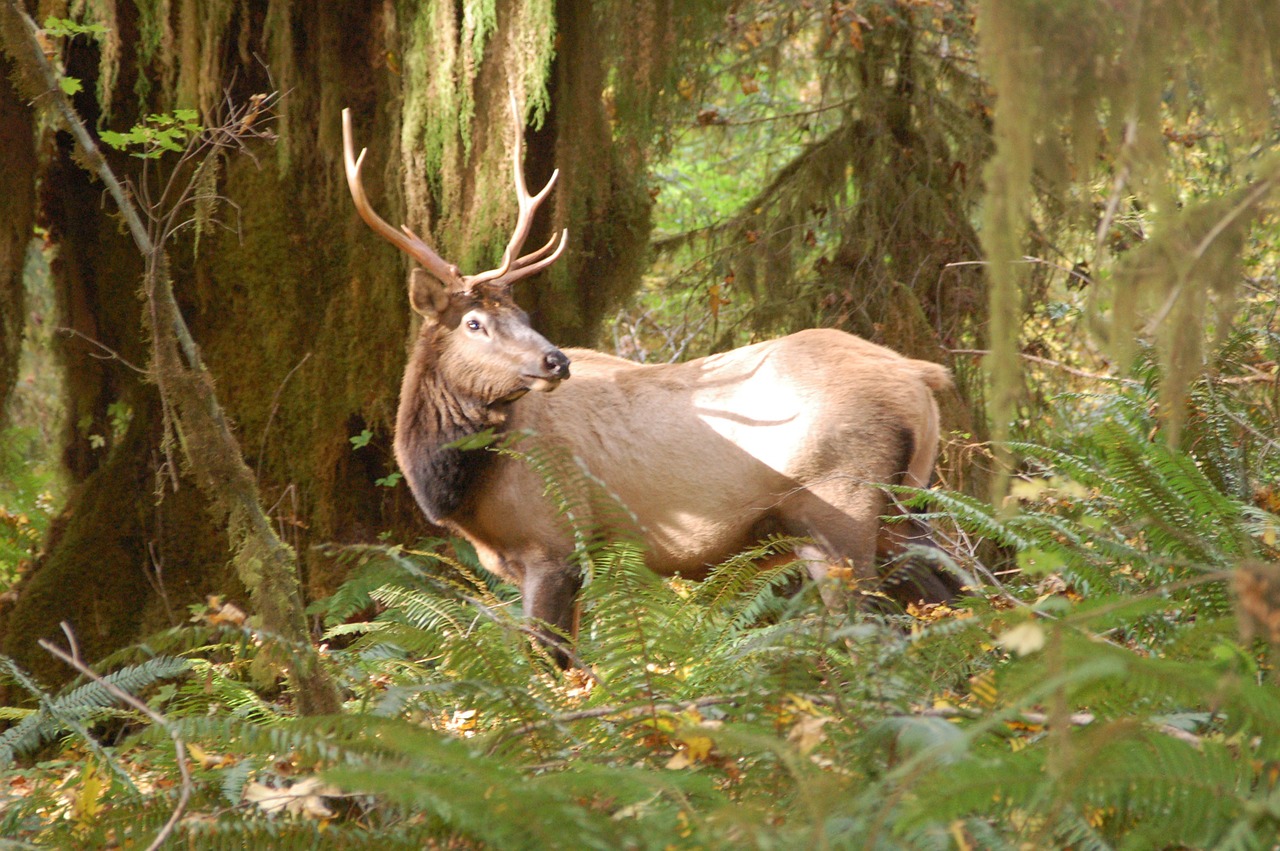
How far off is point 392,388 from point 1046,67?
15.7ft

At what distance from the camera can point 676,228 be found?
12602 millimetres

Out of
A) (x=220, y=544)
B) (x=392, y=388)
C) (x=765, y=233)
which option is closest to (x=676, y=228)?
(x=765, y=233)

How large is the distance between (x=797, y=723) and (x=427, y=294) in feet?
13.0

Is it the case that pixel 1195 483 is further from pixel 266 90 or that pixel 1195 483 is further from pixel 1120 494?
pixel 266 90

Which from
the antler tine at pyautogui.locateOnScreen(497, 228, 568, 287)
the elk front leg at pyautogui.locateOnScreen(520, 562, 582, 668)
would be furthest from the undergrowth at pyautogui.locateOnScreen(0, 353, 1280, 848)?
the antler tine at pyautogui.locateOnScreen(497, 228, 568, 287)

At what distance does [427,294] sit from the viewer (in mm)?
6195

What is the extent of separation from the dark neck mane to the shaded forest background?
0.47 m

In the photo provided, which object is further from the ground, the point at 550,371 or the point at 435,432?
the point at 550,371

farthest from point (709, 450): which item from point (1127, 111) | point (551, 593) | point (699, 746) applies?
point (699, 746)

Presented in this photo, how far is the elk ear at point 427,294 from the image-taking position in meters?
6.14

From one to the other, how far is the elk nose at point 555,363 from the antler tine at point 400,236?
735 millimetres

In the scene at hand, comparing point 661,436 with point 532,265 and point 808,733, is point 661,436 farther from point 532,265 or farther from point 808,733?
point 808,733

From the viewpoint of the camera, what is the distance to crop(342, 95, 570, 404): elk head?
5949 mm

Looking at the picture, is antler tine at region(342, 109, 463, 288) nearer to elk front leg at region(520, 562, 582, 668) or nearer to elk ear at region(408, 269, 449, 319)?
elk ear at region(408, 269, 449, 319)
